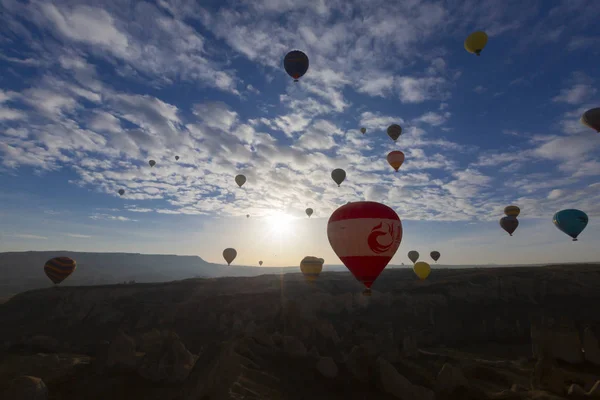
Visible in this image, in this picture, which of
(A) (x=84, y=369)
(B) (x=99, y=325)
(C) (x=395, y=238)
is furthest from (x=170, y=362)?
(B) (x=99, y=325)

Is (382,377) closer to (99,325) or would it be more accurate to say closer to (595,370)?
(595,370)

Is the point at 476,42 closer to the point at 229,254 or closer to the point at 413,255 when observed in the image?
the point at 229,254

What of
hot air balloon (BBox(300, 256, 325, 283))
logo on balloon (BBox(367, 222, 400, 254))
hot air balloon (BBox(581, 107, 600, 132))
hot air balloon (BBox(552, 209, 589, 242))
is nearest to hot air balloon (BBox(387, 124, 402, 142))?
hot air balloon (BBox(581, 107, 600, 132))

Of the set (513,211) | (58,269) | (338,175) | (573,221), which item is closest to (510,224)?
(513,211)

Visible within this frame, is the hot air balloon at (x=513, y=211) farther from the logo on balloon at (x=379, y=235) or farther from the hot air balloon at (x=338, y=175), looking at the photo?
the logo on balloon at (x=379, y=235)

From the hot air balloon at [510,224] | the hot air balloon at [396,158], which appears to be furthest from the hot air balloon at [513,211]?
the hot air balloon at [396,158]

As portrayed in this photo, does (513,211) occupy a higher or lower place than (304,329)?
higher

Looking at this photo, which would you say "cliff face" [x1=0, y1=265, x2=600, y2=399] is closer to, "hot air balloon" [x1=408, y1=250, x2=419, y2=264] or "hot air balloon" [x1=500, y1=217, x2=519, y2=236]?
"hot air balloon" [x1=408, y1=250, x2=419, y2=264]
